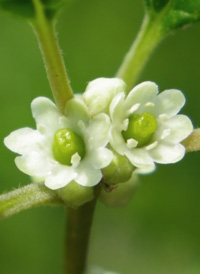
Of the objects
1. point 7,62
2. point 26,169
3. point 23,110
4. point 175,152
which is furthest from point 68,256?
point 7,62

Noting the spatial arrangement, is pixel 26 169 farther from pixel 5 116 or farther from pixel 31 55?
pixel 31 55

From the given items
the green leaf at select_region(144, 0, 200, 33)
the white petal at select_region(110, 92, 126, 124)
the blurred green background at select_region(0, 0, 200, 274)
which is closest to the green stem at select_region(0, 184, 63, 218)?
the white petal at select_region(110, 92, 126, 124)

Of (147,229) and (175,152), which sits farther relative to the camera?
(147,229)

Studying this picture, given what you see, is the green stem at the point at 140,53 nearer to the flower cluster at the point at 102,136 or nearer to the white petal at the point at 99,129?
the flower cluster at the point at 102,136

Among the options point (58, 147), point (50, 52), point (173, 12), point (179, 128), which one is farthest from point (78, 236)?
point (173, 12)

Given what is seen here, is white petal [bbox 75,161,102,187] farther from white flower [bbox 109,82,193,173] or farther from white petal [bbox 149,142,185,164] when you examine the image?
white petal [bbox 149,142,185,164]

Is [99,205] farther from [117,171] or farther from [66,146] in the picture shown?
[117,171]
